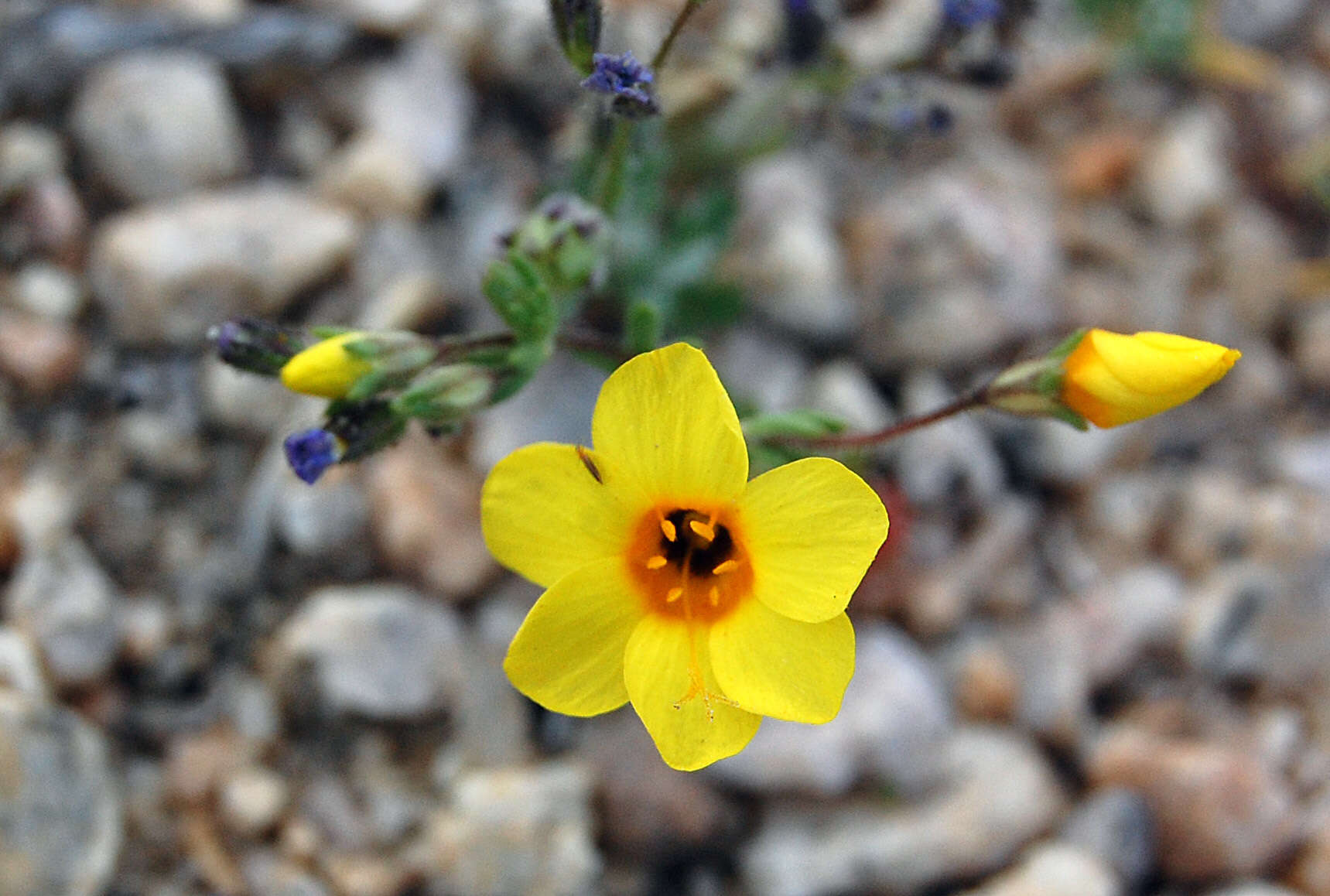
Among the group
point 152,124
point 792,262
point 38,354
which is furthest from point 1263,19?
point 38,354

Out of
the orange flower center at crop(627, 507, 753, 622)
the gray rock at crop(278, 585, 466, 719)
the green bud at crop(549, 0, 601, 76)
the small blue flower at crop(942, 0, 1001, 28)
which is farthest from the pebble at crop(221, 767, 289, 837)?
the small blue flower at crop(942, 0, 1001, 28)

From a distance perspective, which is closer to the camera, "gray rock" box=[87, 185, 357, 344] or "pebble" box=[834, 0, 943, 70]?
"gray rock" box=[87, 185, 357, 344]

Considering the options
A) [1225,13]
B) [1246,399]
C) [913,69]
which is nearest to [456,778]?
[913,69]

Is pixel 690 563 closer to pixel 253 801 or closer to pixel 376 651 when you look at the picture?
pixel 376 651

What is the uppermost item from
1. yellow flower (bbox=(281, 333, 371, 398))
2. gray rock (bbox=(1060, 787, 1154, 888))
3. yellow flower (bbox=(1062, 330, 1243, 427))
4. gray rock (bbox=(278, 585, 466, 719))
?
yellow flower (bbox=(281, 333, 371, 398))

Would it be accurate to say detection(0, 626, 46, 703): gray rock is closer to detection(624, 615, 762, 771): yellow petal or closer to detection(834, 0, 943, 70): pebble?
detection(624, 615, 762, 771): yellow petal

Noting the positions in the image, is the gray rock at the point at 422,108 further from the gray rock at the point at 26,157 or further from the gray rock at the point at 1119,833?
the gray rock at the point at 1119,833

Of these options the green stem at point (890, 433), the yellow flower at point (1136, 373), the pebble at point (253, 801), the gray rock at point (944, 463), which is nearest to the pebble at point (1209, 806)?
the gray rock at point (944, 463)
